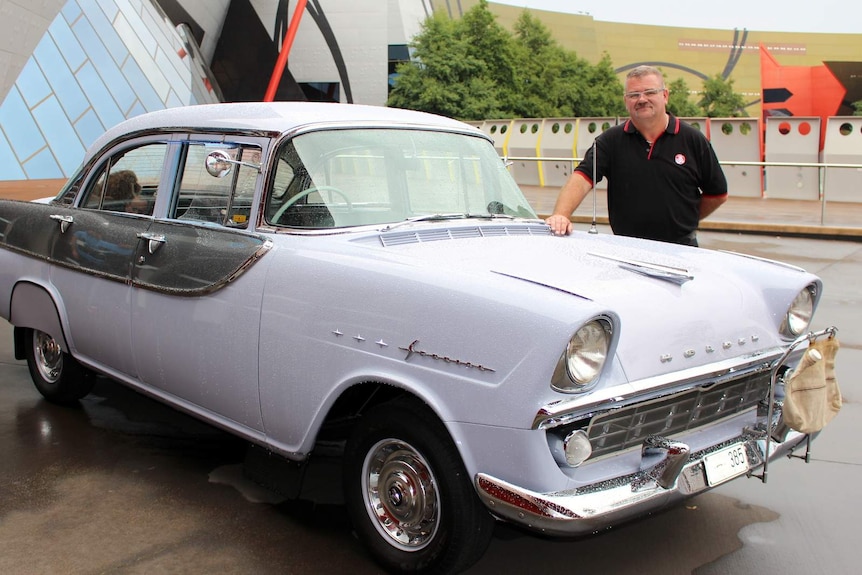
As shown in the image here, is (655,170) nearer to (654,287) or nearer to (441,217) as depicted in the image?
(441,217)

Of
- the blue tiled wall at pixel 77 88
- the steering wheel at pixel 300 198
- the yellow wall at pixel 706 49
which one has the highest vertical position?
the yellow wall at pixel 706 49

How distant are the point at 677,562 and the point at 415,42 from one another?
4826 centimetres

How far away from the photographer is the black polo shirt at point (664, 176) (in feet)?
15.7

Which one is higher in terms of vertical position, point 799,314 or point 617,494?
point 799,314

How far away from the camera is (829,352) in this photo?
310 centimetres

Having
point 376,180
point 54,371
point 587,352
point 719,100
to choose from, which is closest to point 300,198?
point 376,180

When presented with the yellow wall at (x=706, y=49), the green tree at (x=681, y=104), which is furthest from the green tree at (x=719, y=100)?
the yellow wall at (x=706, y=49)

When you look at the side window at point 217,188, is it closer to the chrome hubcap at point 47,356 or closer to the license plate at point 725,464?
the chrome hubcap at point 47,356

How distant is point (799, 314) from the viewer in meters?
3.57

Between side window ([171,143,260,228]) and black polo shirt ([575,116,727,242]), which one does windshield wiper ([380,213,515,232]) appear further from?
black polo shirt ([575,116,727,242])

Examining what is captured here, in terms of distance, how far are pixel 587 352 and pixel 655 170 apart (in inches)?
93.5

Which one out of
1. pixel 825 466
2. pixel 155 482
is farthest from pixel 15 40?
pixel 825 466

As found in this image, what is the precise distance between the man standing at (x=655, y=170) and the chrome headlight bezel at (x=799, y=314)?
4.02ft

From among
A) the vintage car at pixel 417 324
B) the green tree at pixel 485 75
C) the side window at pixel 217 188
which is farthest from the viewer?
the green tree at pixel 485 75
